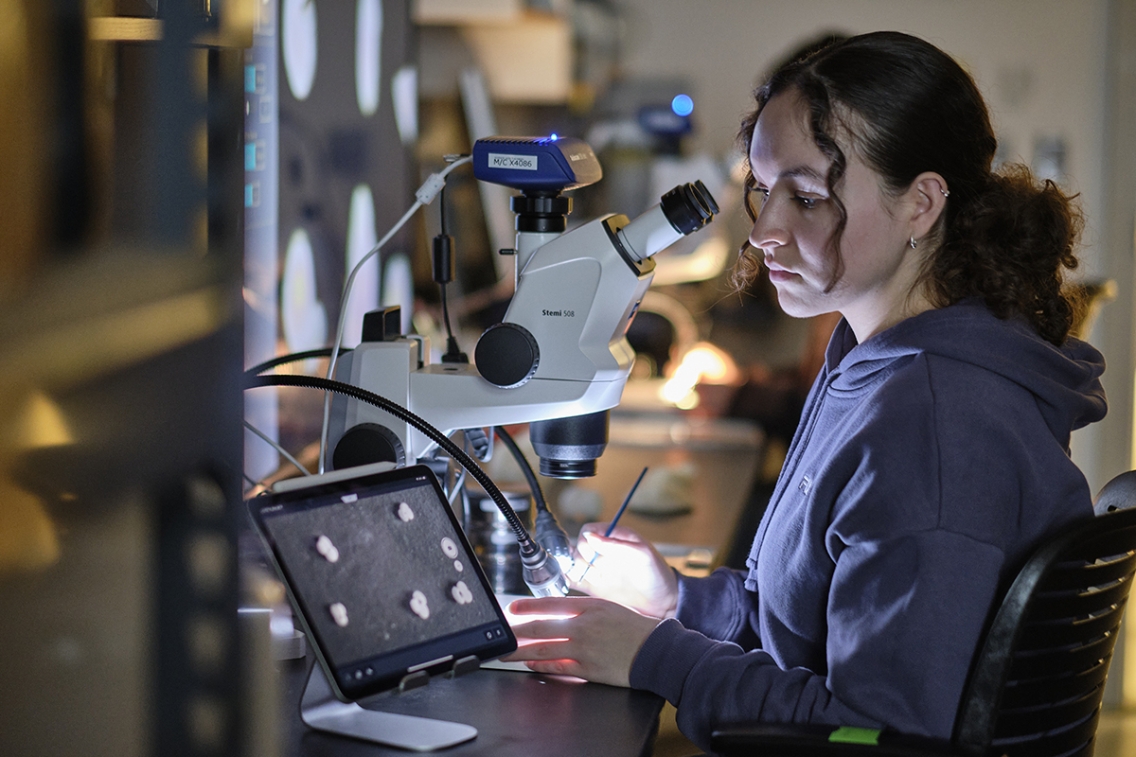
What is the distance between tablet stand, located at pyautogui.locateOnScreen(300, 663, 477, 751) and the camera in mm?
876

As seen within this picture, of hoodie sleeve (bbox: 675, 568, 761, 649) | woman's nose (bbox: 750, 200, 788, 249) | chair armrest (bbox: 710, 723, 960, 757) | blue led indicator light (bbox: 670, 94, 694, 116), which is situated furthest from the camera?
blue led indicator light (bbox: 670, 94, 694, 116)

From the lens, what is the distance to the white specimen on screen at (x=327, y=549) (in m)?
0.86

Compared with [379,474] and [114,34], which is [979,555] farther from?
[114,34]

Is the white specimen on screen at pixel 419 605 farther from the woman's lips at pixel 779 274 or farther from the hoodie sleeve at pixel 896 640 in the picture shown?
the woman's lips at pixel 779 274

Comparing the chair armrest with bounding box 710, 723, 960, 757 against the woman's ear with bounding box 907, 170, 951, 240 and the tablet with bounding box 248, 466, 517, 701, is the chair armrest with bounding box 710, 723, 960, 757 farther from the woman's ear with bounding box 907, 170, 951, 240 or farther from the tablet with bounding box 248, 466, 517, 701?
the woman's ear with bounding box 907, 170, 951, 240

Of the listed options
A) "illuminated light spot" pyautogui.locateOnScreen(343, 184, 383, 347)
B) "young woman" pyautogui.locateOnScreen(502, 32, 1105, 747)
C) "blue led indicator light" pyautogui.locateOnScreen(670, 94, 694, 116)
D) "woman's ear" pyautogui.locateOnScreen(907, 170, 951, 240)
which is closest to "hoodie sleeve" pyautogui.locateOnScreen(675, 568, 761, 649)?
"young woman" pyautogui.locateOnScreen(502, 32, 1105, 747)

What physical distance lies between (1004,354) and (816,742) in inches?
15.4

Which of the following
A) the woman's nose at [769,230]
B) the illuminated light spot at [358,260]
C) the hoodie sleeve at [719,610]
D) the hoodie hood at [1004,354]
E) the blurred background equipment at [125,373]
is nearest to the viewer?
the blurred background equipment at [125,373]

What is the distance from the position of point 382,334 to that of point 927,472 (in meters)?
0.57

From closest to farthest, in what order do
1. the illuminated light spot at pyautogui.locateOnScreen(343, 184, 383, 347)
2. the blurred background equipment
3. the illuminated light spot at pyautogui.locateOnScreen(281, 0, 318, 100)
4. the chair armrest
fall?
the blurred background equipment → the chair armrest → the illuminated light spot at pyautogui.locateOnScreen(281, 0, 318, 100) → the illuminated light spot at pyautogui.locateOnScreen(343, 184, 383, 347)

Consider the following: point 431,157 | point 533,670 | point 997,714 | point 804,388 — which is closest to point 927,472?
point 997,714

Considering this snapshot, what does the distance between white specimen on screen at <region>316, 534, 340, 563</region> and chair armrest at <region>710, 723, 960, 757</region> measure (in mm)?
339

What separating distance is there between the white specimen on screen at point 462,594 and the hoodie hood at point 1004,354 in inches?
18.1

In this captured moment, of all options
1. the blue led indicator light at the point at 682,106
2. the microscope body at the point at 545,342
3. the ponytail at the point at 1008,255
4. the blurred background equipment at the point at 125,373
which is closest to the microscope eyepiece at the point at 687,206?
the microscope body at the point at 545,342
